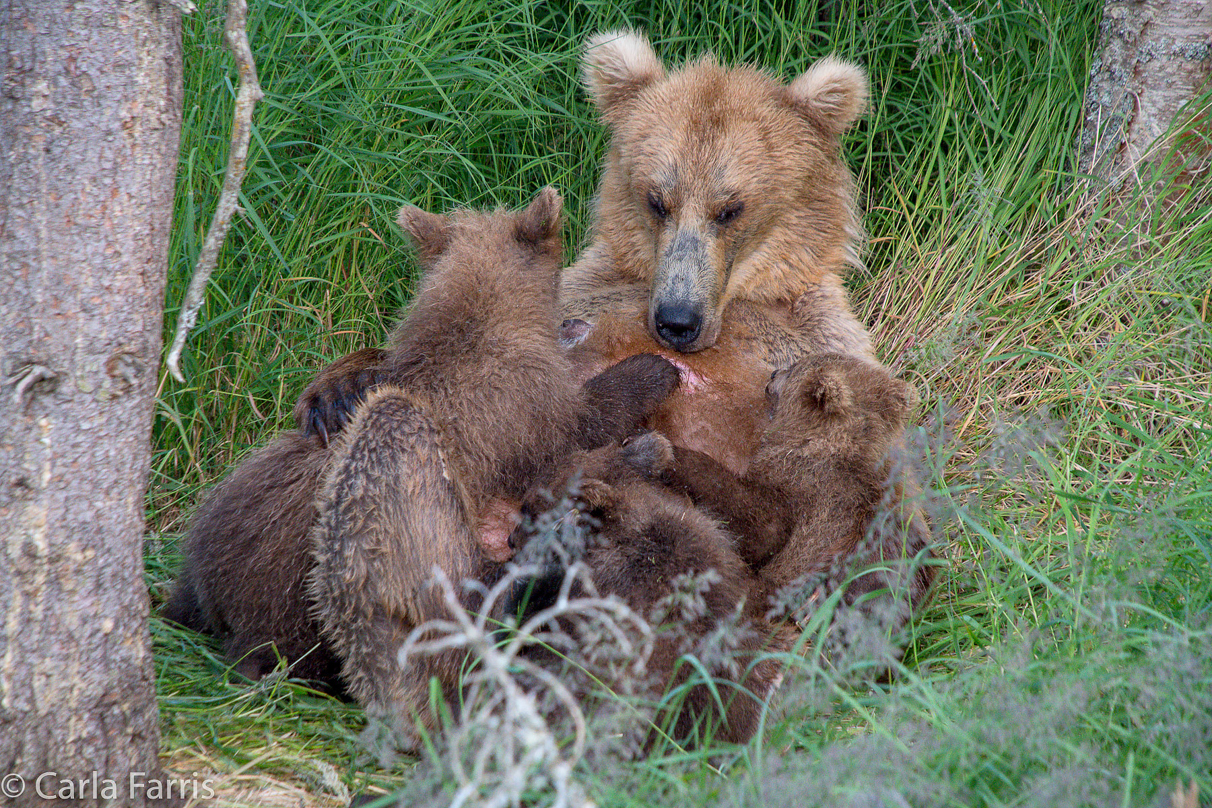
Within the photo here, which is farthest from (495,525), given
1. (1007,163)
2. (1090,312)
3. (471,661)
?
(1007,163)

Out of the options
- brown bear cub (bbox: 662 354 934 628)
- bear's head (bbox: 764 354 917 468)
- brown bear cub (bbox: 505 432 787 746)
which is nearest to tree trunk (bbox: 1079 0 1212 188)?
bear's head (bbox: 764 354 917 468)

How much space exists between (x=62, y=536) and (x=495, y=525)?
1.29 m

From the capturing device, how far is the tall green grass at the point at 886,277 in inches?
113

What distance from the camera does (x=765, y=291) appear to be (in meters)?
4.04

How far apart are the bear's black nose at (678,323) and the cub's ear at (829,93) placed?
1.04 meters

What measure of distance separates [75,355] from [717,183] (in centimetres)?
240

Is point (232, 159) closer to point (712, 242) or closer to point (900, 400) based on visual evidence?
point (712, 242)

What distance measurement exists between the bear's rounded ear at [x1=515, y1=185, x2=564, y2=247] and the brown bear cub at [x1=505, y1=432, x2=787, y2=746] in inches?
36.7

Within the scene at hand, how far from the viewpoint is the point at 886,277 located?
15.8ft

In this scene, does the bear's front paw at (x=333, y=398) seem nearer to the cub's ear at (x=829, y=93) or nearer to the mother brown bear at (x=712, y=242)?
the mother brown bear at (x=712, y=242)

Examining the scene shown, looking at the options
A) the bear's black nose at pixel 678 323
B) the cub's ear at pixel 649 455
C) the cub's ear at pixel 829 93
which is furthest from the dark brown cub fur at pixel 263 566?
the cub's ear at pixel 829 93

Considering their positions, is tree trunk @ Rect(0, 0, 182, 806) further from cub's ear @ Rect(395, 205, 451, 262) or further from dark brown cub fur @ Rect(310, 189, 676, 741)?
cub's ear @ Rect(395, 205, 451, 262)

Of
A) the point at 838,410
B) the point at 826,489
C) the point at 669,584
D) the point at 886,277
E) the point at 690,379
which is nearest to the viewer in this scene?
the point at 669,584
